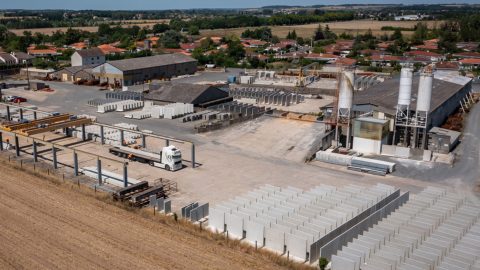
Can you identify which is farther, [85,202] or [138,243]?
[85,202]

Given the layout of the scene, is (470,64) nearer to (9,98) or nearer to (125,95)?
(125,95)

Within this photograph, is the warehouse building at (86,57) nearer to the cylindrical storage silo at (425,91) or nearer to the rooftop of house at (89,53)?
the rooftop of house at (89,53)

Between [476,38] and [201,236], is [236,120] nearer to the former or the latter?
[201,236]

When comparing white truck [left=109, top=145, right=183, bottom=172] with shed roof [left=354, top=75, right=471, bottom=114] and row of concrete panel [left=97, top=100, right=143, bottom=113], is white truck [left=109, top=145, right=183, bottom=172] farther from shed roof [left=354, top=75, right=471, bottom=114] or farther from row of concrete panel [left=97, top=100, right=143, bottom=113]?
shed roof [left=354, top=75, right=471, bottom=114]

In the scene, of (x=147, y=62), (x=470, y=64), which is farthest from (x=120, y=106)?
(x=470, y=64)

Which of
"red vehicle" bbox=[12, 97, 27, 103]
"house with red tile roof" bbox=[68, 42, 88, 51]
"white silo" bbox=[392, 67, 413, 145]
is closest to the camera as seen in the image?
"white silo" bbox=[392, 67, 413, 145]

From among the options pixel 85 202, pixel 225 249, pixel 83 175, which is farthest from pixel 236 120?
pixel 225 249

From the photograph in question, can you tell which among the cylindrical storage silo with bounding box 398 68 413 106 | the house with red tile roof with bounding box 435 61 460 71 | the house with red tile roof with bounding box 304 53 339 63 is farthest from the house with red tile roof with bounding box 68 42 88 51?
the cylindrical storage silo with bounding box 398 68 413 106
